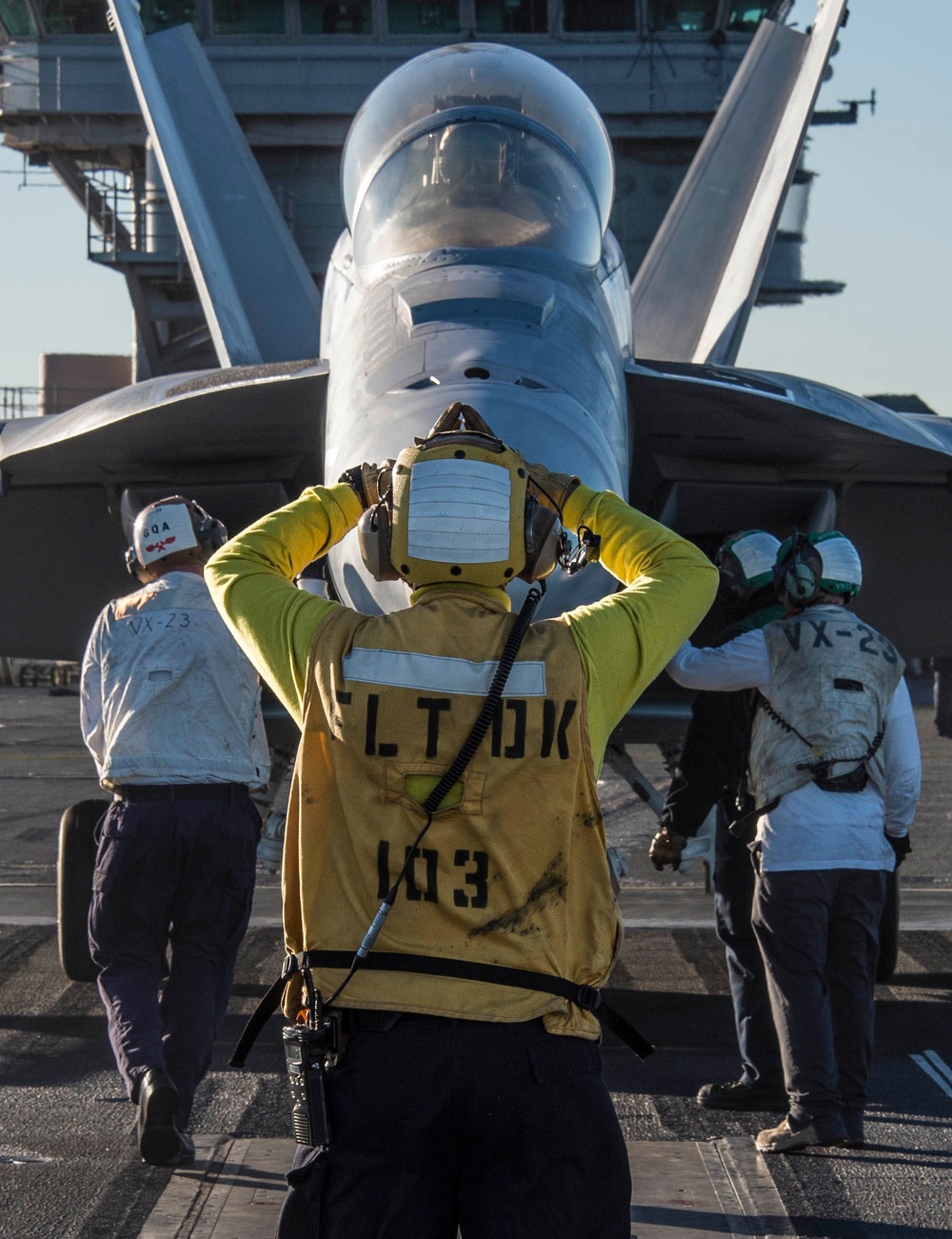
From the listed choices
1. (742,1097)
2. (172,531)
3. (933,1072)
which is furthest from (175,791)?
(933,1072)

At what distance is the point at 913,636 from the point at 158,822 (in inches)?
200

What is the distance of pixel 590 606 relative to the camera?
117 inches

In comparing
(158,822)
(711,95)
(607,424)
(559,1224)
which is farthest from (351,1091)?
(711,95)

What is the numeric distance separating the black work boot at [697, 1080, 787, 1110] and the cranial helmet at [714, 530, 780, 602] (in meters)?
1.74

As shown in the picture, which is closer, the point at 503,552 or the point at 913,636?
the point at 503,552

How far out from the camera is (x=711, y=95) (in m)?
25.9

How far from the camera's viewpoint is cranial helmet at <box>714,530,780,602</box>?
18.8ft

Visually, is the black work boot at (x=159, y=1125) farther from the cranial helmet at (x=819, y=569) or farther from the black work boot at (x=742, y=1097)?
the cranial helmet at (x=819, y=569)

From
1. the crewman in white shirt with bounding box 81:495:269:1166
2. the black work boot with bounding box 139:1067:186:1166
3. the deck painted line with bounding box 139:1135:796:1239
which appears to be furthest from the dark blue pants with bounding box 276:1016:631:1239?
the crewman in white shirt with bounding box 81:495:269:1166

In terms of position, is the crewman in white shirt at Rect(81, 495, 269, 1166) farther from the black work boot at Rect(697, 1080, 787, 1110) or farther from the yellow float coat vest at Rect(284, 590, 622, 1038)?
the yellow float coat vest at Rect(284, 590, 622, 1038)

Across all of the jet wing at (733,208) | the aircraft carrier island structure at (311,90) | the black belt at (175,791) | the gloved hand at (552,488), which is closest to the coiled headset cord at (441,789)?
the gloved hand at (552,488)

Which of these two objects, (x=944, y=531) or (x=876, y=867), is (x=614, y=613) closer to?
(x=876, y=867)

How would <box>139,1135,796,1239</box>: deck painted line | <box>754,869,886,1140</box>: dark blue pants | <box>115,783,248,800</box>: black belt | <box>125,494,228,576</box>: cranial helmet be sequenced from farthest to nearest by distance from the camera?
<box>125,494,228,576</box>: cranial helmet < <box>115,783,248,800</box>: black belt < <box>754,869,886,1140</box>: dark blue pants < <box>139,1135,796,1239</box>: deck painted line

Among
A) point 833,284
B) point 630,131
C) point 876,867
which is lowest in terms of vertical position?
point 876,867
